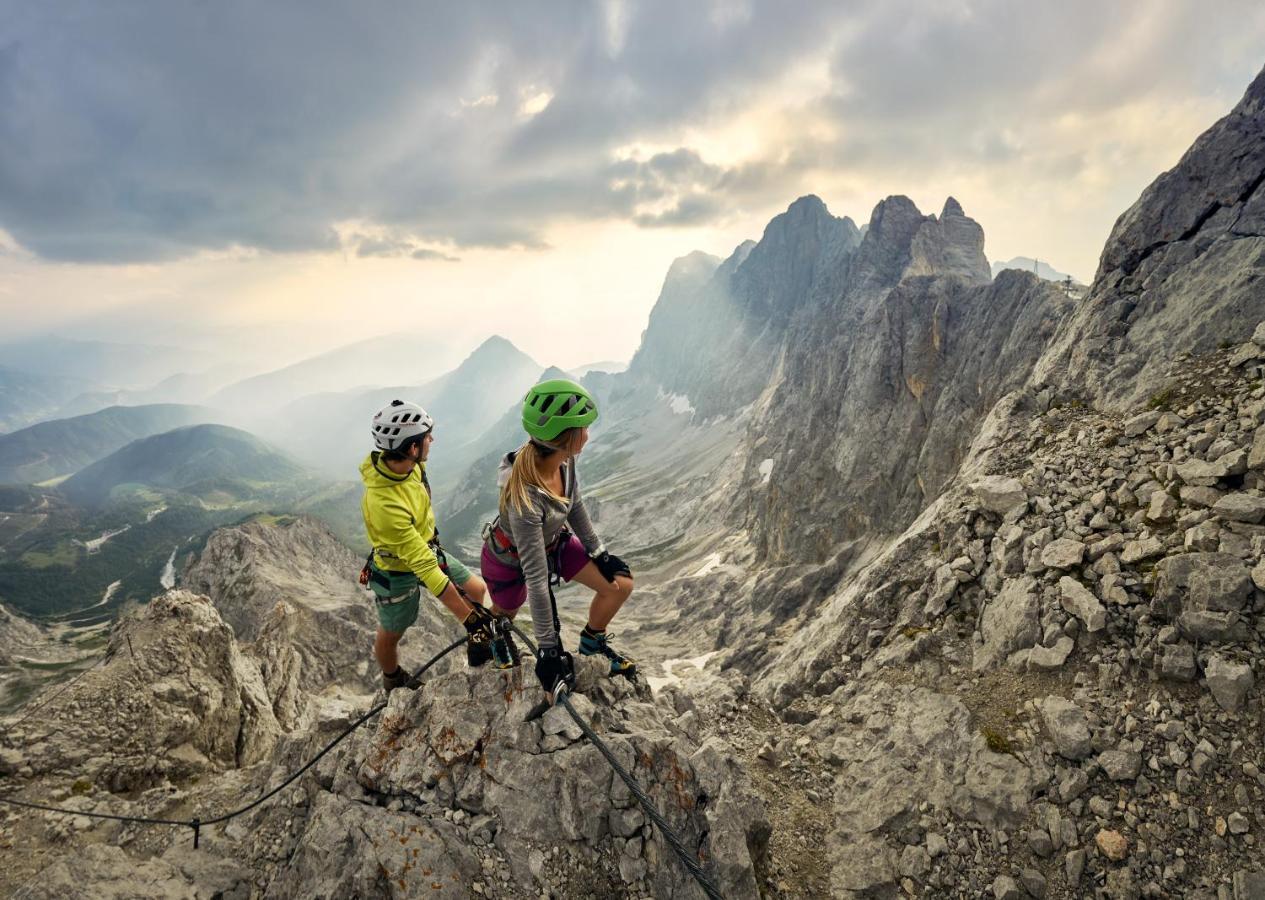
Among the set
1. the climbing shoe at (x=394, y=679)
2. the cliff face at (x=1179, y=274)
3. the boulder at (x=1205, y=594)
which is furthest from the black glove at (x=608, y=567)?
the cliff face at (x=1179, y=274)

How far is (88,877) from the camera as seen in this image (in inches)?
317

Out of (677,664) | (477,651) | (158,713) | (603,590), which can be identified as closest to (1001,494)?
(603,590)

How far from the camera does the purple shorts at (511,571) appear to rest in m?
8.98

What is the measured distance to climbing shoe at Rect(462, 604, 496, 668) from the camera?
904 centimetres

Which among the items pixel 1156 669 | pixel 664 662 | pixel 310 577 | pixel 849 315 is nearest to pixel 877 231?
pixel 849 315

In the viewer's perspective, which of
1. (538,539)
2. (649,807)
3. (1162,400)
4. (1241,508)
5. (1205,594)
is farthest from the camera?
(1162,400)

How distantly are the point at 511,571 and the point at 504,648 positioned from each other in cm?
141

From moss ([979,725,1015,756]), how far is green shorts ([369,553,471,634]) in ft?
30.6

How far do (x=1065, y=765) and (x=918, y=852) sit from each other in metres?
2.56

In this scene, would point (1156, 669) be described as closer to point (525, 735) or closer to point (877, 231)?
point (525, 735)

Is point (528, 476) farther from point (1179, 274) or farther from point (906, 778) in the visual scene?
point (1179, 274)

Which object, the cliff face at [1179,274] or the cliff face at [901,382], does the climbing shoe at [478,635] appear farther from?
the cliff face at [901,382]

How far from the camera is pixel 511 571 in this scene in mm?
8945

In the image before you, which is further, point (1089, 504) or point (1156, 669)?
point (1089, 504)
